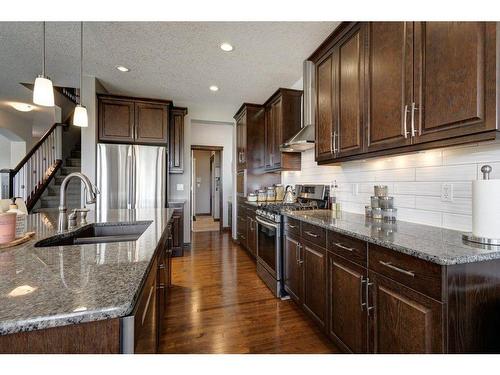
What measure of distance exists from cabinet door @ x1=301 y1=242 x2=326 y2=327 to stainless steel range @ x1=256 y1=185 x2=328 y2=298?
441mm

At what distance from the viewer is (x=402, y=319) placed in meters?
1.14

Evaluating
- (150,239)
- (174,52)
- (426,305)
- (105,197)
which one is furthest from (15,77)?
(426,305)

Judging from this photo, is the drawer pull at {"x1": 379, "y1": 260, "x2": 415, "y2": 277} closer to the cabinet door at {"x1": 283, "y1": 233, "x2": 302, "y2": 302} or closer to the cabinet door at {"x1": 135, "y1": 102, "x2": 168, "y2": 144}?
the cabinet door at {"x1": 283, "y1": 233, "x2": 302, "y2": 302}

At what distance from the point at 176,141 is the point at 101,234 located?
2826 millimetres

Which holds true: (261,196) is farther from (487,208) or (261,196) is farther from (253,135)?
(487,208)

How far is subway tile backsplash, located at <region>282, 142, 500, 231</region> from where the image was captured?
1.43 metres

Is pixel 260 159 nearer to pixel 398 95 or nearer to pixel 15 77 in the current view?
pixel 398 95

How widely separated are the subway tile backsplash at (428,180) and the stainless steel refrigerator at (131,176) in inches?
106

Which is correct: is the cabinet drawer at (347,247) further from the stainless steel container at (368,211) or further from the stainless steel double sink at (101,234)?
the stainless steel double sink at (101,234)

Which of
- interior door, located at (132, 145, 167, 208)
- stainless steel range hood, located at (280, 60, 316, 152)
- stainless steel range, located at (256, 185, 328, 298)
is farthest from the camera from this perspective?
interior door, located at (132, 145, 167, 208)

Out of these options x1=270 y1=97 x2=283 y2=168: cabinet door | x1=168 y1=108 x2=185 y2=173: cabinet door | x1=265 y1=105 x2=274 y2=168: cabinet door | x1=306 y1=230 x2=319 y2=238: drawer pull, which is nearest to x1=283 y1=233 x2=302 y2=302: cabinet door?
x1=306 y1=230 x2=319 y2=238: drawer pull

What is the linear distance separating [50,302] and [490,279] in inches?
62.2

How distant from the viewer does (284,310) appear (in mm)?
2240

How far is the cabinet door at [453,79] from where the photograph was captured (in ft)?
3.63
